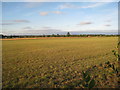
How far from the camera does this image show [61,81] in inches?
199

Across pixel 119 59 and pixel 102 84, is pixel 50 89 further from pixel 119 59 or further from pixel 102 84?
pixel 119 59

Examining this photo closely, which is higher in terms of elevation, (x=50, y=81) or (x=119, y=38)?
(x=119, y=38)

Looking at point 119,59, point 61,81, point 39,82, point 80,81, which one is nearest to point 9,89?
point 39,82

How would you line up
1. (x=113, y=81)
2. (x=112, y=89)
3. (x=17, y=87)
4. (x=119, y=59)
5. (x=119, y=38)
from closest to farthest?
(x=119, y=38) → (x=119, y=59) → (x=112, y=89) → (x=17, y=87) → (x=113, y=81)

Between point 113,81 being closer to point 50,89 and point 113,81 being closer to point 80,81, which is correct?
point 80,81

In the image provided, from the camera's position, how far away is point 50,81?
200 inches

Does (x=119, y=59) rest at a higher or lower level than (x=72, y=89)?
higher

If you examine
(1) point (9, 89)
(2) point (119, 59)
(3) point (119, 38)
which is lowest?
(1) point (9, 89)

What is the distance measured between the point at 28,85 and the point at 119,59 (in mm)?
4021

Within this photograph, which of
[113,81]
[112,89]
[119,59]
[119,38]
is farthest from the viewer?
[113,81]

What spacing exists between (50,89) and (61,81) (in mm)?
877

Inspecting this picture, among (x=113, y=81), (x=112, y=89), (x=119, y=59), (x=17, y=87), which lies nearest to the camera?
(x=119, y=59)

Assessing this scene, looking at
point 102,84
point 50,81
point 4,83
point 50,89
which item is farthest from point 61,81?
point 4,83

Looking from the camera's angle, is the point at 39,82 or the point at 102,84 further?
the point at 39,82
